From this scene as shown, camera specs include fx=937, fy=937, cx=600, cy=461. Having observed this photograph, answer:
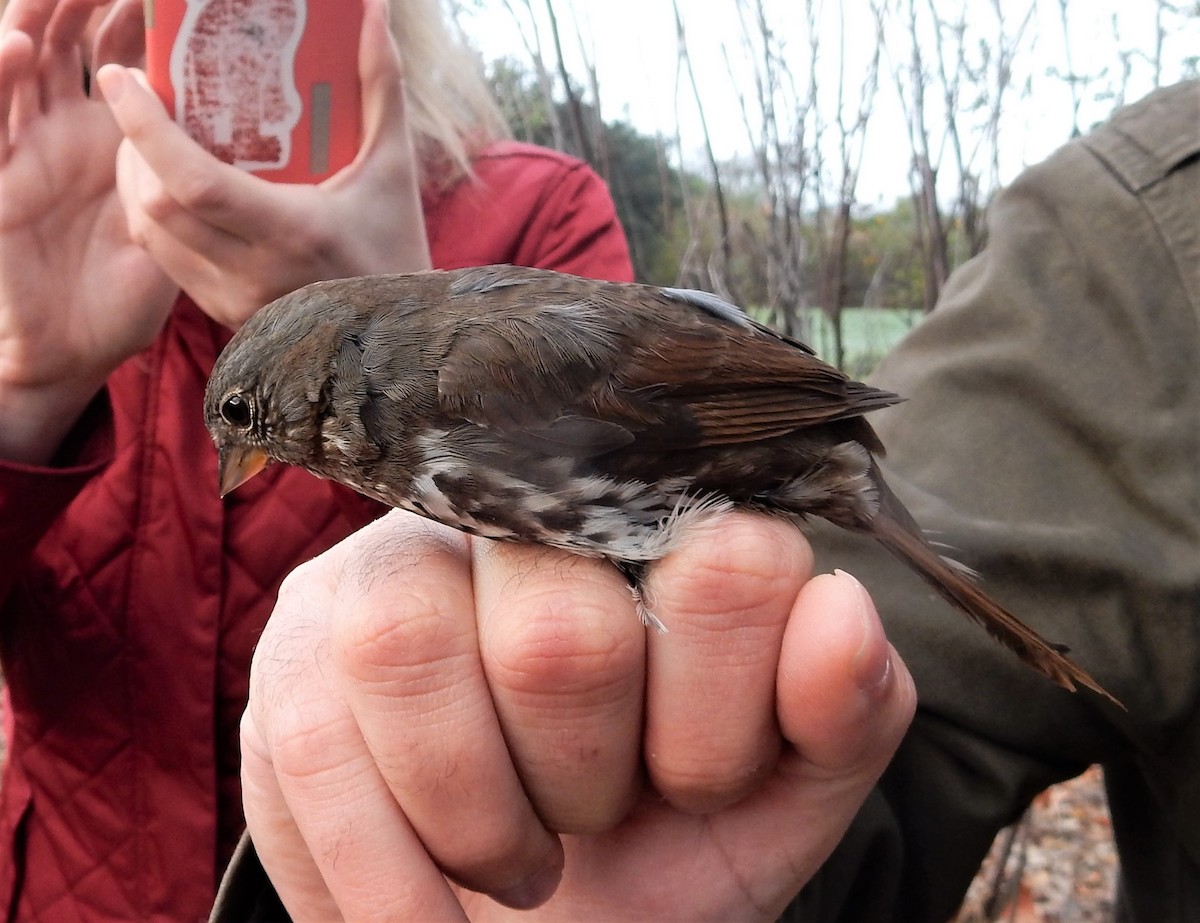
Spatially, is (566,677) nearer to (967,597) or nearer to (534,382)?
(534,382)

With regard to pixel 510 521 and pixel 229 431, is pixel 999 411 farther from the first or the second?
pixel 229 431

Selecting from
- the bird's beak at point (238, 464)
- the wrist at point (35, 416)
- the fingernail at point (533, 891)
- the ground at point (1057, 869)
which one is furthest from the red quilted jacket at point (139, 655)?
the ground at point (1057, 869)

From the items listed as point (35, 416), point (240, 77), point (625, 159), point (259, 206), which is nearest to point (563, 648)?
point (259, 206)

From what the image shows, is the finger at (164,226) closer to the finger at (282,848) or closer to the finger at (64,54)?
the finger at (64,54)

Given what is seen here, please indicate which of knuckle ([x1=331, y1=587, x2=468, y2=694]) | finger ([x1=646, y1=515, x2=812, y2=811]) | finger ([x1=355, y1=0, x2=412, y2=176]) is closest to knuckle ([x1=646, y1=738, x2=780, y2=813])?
finger ([x1=646, y1=515, x2=812, y2=811])

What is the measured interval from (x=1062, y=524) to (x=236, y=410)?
4.33 ft

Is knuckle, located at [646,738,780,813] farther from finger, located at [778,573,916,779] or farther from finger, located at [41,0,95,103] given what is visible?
finger, located at [41,0,95,103]

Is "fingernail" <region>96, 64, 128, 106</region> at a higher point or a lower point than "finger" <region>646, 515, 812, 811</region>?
higher

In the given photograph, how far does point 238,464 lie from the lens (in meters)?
1.37

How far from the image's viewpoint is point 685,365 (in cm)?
117

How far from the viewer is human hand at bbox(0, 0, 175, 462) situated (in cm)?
162

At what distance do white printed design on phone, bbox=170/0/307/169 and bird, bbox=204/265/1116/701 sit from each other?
1.03 ft

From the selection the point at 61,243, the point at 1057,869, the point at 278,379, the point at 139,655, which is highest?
the point at 61,243

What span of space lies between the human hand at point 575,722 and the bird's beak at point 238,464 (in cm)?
35
